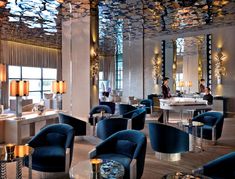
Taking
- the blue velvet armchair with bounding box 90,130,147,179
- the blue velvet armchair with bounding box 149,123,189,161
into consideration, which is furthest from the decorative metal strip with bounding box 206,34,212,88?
the blue velvet armchair with bounding box 90,130,147,179

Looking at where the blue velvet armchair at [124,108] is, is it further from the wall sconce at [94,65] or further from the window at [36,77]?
the window at [36,77]

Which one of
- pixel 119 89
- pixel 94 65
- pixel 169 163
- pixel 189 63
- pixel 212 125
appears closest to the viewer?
pixel 169 163

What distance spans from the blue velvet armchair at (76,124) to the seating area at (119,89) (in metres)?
0.03

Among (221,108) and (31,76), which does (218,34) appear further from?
(31,76)

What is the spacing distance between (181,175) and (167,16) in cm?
793

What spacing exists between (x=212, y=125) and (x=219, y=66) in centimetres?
603

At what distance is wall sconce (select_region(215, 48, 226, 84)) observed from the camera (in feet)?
38.7

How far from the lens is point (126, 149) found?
4.11 m

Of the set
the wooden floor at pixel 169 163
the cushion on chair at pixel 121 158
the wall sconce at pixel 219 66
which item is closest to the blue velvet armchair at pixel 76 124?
the wooden floor at pixel 169 163

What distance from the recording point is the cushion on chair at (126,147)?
13.3 ft

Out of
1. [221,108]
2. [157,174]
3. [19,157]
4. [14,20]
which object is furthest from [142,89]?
[19,157]

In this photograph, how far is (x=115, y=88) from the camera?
1265 cm

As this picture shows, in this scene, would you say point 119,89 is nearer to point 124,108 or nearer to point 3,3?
point 124,108

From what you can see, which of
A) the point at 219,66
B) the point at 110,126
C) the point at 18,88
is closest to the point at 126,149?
the point at 110,126
